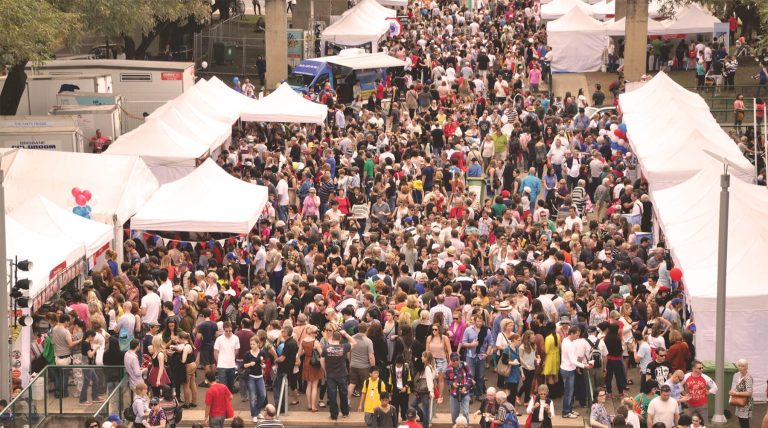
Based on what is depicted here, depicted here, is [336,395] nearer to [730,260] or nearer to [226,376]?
[226,376]

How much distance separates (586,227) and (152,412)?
45.3 feet

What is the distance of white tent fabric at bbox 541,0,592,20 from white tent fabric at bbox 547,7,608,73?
6.42 m

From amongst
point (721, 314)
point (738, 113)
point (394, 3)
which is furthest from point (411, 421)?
point (394, 3)

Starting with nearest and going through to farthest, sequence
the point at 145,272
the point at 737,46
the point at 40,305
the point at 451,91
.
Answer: the point at 40,305, the point at 145,272, the point at 451,91, the point at 737,46

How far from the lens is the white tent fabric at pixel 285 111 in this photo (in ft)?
122

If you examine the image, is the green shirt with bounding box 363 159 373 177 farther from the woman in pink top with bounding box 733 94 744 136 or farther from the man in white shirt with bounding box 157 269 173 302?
the woman in pink top with bounding box 733 94 744 136

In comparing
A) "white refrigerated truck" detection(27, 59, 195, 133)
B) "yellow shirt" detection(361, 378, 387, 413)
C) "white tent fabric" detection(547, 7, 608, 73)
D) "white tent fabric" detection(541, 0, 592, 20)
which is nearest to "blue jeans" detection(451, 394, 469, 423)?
"yellow shirt" detection(361, 378, 387, 413)

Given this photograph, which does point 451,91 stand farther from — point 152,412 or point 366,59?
point 152,412

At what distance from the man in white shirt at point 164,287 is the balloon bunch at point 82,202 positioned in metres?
A: 3.27

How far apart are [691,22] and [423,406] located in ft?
101

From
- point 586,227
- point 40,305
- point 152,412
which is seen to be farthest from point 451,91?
point 152,412

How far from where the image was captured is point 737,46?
51969 mm

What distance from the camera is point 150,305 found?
77.0 ft

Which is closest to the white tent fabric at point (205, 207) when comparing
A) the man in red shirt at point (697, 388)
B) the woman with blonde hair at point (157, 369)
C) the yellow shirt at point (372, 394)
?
the woman with blonde hair at point (157, 369)
